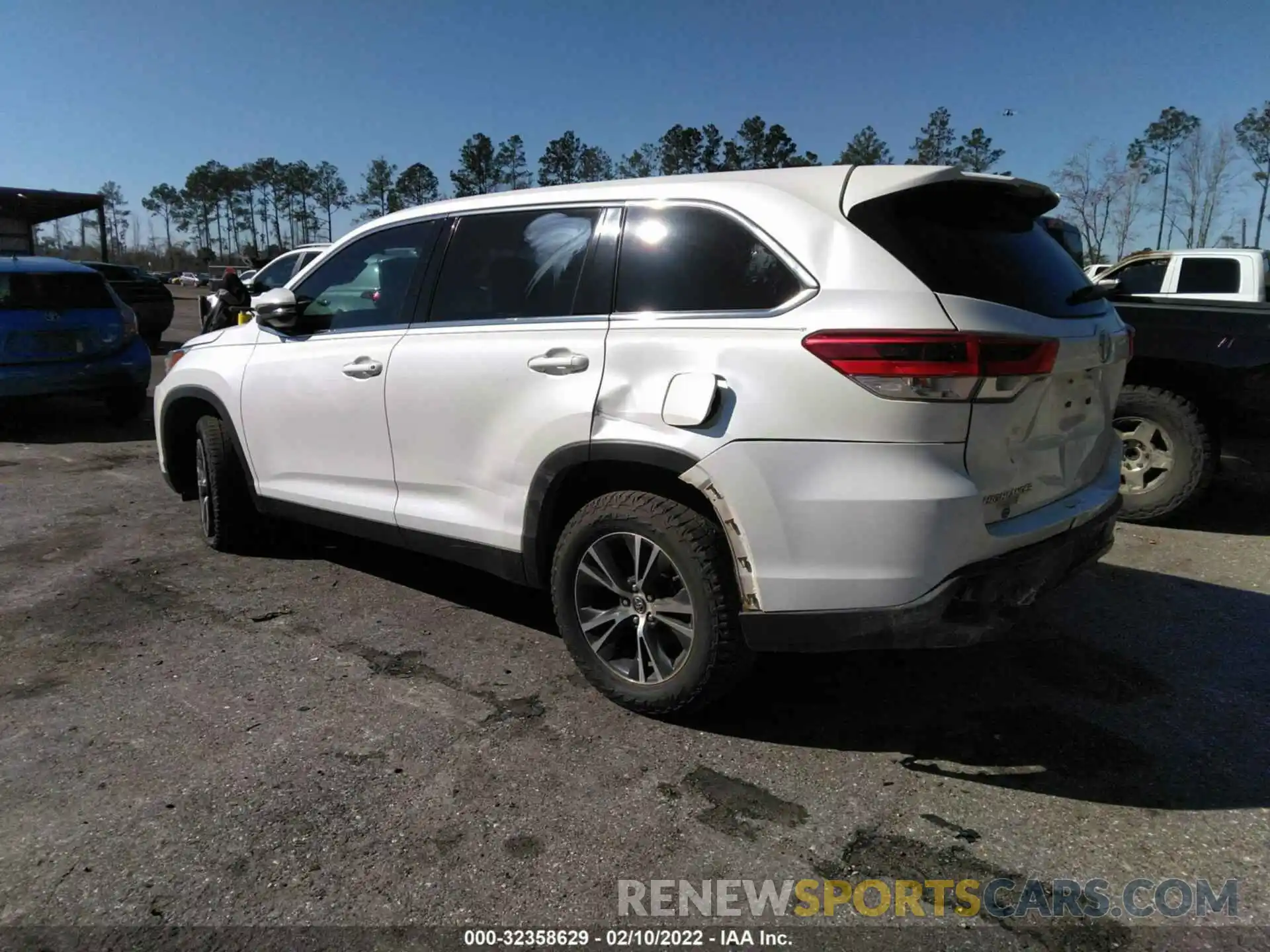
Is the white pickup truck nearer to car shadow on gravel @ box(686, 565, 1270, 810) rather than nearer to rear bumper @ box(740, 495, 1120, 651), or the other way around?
car shadow on gravel @ box(686, 565, 1270, 810)

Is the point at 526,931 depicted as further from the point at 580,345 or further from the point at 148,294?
the point at 148,294

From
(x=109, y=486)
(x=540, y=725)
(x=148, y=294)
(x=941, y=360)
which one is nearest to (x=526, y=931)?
(x=540, y=725)

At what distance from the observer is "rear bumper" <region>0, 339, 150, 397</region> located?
326 inches

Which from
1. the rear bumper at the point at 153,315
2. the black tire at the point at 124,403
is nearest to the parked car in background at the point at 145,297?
the rear bumper at the point at 153,315

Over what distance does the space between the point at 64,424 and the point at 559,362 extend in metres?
8.69

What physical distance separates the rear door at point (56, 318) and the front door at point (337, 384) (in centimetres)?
534

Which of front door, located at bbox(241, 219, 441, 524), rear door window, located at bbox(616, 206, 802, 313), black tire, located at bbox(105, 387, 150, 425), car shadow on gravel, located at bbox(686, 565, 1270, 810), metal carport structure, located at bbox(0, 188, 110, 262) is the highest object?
metal carport structure, located at bbox(0, 188, 110, 262)

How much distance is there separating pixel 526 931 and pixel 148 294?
17.3 metres

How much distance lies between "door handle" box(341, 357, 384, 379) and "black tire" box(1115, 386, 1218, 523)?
4.54 meters

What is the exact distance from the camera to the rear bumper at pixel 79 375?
27.1 ft

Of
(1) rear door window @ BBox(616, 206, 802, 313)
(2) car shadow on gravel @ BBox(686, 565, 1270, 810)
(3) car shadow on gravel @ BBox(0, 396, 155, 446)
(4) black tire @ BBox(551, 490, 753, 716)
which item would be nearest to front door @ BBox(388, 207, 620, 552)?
(1) rear door window @ BBox(616, 206, 802, 313)

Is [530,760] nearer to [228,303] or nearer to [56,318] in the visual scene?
[56,318]

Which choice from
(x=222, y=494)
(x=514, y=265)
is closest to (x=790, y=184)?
(x=514, y=265)

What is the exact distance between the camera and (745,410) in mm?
2717
